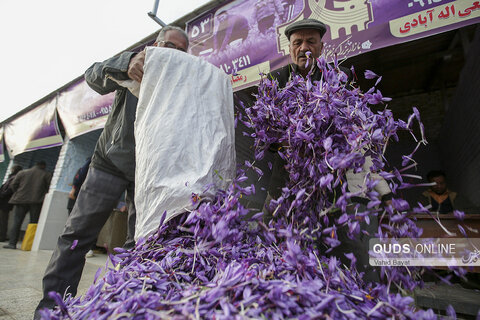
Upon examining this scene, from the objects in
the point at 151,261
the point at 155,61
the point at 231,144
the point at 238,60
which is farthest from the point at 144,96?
the point at 238,60

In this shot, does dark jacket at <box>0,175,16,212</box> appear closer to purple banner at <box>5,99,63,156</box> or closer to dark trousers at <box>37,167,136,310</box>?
purple banner at <box>5,99,63,156</box>

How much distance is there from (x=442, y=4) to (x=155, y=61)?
271 centimetres

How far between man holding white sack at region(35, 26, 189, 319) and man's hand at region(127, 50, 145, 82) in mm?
304

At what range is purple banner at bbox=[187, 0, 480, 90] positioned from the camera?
2.51 metres

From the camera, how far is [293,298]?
0.70 metres

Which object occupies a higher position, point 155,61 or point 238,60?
point 238,60

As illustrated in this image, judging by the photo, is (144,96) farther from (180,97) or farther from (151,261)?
(151,261)

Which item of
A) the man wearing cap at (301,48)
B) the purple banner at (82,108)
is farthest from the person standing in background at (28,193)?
the man wearing cap at (301,48)

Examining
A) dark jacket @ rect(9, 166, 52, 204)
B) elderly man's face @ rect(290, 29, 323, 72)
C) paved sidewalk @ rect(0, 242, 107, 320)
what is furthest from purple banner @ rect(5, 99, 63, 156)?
elderly man's face @ rect(290, 29, 323, 72)

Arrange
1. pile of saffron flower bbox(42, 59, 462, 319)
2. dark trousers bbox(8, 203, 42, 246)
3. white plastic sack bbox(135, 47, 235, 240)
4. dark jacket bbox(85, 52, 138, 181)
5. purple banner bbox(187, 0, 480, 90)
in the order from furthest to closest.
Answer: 1. dark trousers bbox(8, 203, 42, 246)
2. purple banner bbox(187, 0, 480, 90)
3. dark jacket bbox(85, 52, 138, 181)
4. white plastic sack bbox(135, 47, 235, 240)
5. pile of saffron flower bbox(42, 59, 462, 319)

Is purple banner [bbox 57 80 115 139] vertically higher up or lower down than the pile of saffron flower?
higher up

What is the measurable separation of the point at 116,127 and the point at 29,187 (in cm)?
594

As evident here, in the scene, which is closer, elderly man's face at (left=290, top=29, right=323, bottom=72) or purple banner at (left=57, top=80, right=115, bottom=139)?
elderly man's face at (left=290, top=29, right=323, bottom=72)

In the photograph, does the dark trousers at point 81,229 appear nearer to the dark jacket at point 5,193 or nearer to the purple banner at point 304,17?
the purple banner at point 304,17
